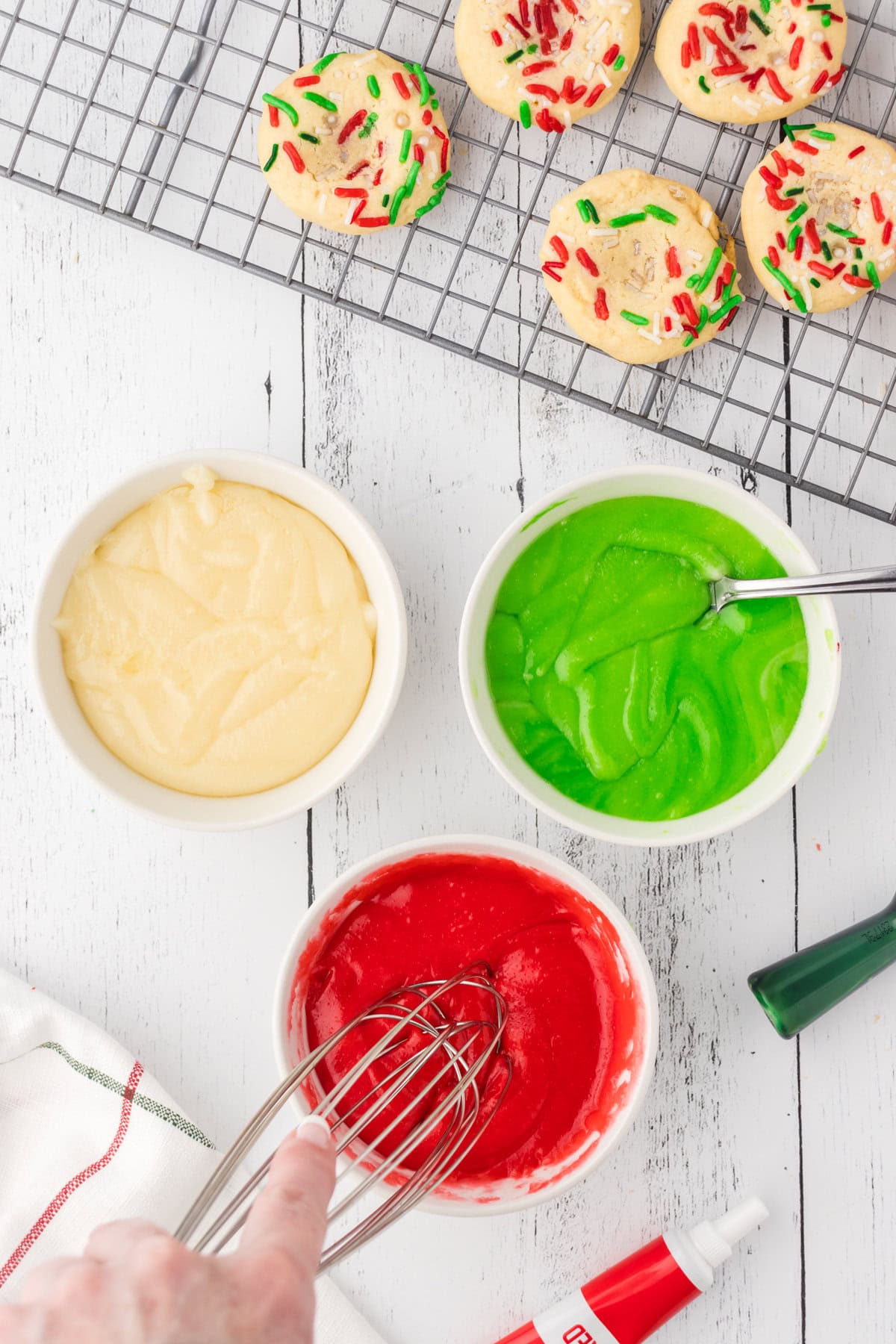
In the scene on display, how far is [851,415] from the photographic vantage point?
1643 millimetres

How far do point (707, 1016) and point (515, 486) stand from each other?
826 millimetres

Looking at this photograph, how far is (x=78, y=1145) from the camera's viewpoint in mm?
1652

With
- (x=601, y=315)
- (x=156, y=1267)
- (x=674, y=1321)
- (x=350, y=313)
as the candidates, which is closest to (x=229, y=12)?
(x=350, y=313)

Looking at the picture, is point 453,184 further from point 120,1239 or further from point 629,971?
point 120,1239

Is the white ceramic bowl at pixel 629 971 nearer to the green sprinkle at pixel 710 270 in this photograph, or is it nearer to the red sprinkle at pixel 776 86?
the green sprinkle at pixel 710 270

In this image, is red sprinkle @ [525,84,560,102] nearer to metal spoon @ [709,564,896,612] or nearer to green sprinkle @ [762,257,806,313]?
green sprinkle @ [762,257,806,313]

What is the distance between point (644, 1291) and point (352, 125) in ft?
5.47

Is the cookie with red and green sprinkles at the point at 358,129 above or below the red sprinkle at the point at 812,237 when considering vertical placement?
below

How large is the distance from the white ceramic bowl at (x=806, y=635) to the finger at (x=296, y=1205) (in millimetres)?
607

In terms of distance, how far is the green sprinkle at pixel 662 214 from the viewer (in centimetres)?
154

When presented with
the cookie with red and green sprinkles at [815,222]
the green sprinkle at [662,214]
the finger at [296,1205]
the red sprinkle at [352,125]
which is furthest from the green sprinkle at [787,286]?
the finger at [296,1205]

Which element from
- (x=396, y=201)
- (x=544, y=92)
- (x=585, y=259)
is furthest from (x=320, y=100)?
(x=585, y=259)

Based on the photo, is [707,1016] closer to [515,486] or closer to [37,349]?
[515,486]

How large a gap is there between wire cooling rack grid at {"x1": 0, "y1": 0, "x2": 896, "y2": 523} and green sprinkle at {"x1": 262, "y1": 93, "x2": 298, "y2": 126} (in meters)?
0.06
